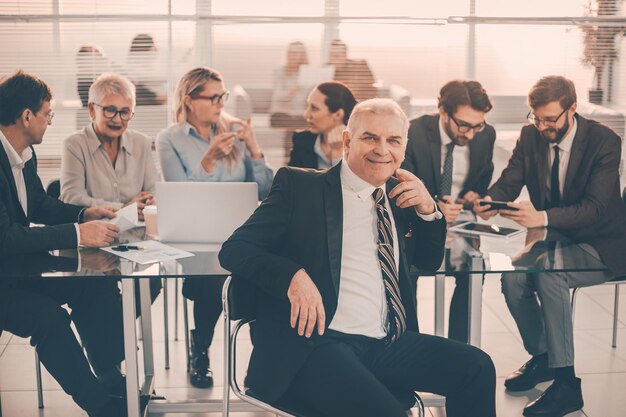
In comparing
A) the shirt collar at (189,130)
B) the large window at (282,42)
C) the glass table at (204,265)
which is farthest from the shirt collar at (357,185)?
the large window at (282,42)

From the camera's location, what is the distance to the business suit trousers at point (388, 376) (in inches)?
87.4

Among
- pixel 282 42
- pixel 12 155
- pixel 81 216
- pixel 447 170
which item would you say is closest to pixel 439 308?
pixel 447 170

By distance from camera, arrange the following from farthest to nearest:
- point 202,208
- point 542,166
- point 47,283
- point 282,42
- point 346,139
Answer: point 282,42 → point 542,166 → point 47,283 → point 202,208 → point 346,139

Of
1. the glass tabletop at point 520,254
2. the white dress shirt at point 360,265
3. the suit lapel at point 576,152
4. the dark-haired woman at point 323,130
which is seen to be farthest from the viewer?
the dark-haired woman at point 323,130

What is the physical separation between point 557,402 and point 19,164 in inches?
85.4

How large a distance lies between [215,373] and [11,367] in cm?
88

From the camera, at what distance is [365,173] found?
2535 mm

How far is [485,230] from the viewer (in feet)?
10.5

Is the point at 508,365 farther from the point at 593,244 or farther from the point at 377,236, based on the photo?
the point at 377,236

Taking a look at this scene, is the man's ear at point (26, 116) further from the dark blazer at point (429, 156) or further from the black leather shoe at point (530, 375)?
the black leather shoe at point (530, 375)

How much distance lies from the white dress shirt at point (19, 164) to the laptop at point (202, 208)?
0.59 m

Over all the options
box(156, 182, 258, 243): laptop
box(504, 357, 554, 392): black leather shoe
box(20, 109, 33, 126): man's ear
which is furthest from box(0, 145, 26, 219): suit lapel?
box(504, 357, 554, 392): black leather shoe

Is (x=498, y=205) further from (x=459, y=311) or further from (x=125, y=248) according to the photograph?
(x=125, y=248)

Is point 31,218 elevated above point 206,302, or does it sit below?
above
